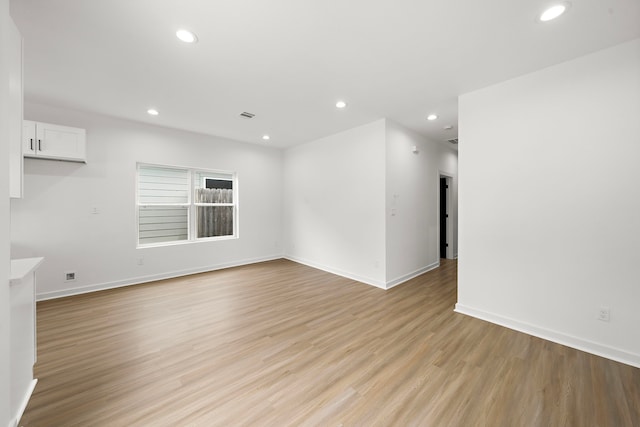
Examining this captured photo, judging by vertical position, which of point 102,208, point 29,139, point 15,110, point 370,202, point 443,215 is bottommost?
point 443,215

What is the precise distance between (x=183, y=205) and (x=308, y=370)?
13.6 ft

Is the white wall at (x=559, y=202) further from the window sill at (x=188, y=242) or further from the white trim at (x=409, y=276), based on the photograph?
the window sill at (x=188, y=242)

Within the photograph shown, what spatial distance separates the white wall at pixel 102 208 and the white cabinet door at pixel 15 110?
2894mm

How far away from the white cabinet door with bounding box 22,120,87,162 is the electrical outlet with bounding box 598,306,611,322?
633 centimetres

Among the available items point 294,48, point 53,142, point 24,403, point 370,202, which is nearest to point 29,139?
point 53,142

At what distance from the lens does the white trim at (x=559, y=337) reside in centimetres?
207

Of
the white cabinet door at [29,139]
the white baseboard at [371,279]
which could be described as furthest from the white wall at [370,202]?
the white cabinet door at [29,139]

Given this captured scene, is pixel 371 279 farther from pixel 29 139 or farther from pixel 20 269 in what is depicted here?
pixel 29 139

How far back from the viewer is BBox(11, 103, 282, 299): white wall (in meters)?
3.41

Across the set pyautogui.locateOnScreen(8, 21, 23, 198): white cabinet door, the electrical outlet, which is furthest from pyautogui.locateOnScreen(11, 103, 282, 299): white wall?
the electrical outlet

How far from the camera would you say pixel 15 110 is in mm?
1357

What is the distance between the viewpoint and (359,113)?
371 cm

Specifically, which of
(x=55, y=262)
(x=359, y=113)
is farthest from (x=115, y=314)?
(x=359, y=113)

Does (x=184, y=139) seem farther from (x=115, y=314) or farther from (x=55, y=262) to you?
(x=115, y=314)
